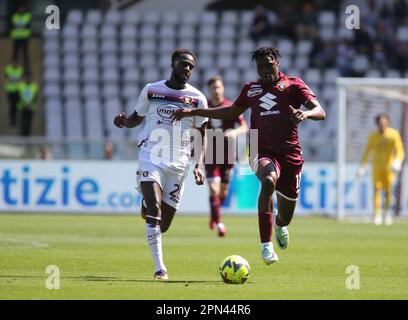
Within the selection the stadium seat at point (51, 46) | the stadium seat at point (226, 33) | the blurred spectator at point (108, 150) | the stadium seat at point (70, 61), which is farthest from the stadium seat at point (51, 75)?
the blurred spectator at point (108, 150)

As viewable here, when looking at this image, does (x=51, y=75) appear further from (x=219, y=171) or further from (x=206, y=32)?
(x=219, y=171)

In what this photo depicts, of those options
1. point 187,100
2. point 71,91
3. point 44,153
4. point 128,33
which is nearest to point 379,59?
point 128,33

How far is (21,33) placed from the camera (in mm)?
30750

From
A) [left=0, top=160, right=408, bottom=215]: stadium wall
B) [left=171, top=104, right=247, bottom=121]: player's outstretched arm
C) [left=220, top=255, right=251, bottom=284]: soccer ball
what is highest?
[left=171, top=104, right=247, bottom=121]: player's outstretched arm

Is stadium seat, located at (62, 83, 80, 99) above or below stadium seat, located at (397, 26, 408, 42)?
below

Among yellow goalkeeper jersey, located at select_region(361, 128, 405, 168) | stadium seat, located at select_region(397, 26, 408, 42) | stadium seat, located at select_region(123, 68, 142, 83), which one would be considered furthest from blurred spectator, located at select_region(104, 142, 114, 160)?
stadium seat, located at select_region(397, 26, 408, 42)

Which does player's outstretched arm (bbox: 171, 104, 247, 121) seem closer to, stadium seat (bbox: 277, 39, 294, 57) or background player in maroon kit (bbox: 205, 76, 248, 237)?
background player in maroon kit (bbox: 205, 76, 248, 237)

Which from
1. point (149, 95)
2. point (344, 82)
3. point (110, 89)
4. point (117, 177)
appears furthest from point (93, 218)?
point (149, 95)

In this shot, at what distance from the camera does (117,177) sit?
23781mm

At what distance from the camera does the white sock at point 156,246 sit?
417 inches

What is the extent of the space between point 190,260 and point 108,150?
37.1 ft

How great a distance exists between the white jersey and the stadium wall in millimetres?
12264

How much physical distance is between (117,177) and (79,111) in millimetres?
6713

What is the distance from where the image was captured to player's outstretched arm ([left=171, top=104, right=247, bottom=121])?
11.1m
